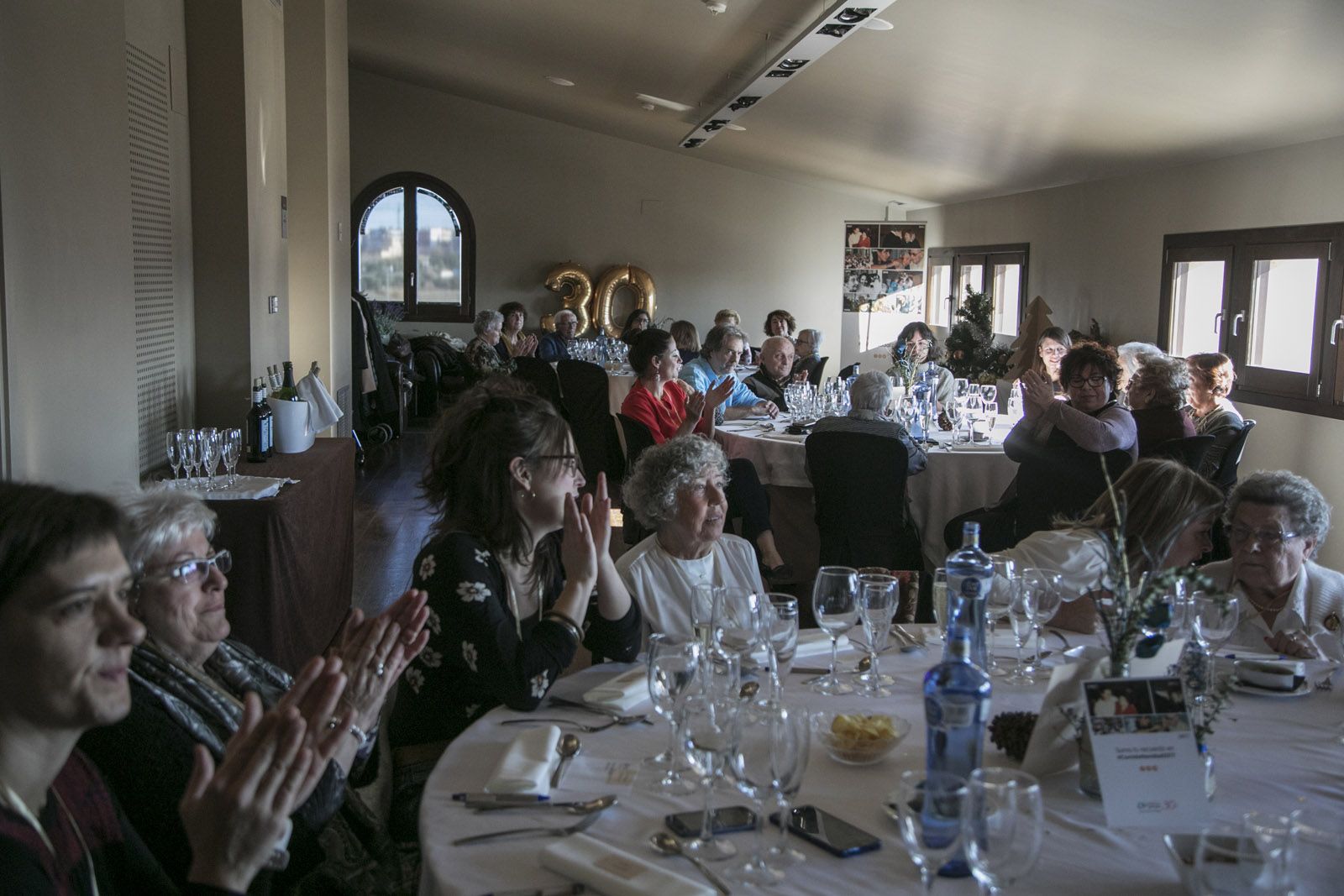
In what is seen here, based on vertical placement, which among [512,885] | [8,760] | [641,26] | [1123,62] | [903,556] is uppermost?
[641,26]

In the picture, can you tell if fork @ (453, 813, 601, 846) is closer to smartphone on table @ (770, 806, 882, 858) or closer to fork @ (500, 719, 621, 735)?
smartphone on table @ (770, 806, 882, 858)

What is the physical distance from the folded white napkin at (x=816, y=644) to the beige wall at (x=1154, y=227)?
482 cm

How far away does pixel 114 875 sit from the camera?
1494 mm

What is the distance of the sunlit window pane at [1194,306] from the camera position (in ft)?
25.3

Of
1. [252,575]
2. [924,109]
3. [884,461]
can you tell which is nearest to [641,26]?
[924,109]

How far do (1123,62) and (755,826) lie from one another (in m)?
5.40

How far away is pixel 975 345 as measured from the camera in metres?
11.2

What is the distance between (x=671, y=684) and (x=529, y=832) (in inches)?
12.1

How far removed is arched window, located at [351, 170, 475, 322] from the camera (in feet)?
48.0

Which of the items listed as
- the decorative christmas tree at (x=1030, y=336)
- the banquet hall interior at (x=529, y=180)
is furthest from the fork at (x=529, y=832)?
the decorative christmas tree at (x=1030, y=336)

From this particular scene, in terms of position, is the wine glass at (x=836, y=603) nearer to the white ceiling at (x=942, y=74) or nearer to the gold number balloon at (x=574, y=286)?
the white ceiling at (x=942, y=74)

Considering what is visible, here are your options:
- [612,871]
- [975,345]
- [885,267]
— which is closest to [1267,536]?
[612,871]

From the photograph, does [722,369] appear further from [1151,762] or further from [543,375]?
[1151,762]

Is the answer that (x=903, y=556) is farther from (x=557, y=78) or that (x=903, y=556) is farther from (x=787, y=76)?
(x=557, y=78)
